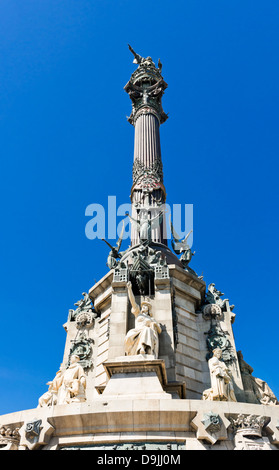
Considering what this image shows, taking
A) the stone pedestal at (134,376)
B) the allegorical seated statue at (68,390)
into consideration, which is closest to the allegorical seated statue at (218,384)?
the stone pedestal at (134,376)

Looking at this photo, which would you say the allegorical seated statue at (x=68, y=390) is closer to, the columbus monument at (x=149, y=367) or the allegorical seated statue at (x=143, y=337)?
the columbus monument at (x=149, y=367)

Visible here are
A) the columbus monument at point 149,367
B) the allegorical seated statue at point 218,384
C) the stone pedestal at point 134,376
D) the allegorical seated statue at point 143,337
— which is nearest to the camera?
the columbus monument at point 149,367

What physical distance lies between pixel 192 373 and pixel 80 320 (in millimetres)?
6729

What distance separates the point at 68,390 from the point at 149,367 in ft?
10.6

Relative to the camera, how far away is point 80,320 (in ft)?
70.2

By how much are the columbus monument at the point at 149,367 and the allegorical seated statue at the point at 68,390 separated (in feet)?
0.13

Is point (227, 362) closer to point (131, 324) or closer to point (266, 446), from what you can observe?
point (131, 324)

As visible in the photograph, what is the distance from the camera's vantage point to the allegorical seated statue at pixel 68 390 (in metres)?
14.4

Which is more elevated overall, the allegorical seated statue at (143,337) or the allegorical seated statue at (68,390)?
the allegorical seated statue at (143,337)

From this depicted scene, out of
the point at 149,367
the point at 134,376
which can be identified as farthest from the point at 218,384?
the point at 134,376

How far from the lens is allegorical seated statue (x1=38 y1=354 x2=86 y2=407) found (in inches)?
567

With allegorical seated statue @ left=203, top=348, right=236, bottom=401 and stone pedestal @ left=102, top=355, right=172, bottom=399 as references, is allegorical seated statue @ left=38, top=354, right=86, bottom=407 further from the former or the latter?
allegorical seated statue @ left=203, top=348, right=236, bottom=401
